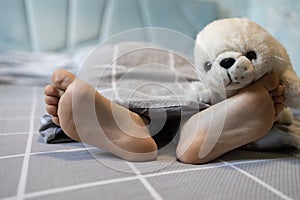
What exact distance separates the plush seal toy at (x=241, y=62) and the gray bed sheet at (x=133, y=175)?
0.45 ft

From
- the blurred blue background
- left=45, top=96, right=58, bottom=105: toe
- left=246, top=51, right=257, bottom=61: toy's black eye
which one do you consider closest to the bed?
left=45, top=96, right=58, bottom=105: toe

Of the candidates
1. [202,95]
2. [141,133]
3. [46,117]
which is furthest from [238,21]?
[46,117]

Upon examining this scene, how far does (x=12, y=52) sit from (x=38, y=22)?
0.24 m

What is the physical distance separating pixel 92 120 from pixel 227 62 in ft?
1.07

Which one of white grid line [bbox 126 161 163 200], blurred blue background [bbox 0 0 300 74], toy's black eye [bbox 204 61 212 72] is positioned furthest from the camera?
blurred blue background [bbox 0 0 300 74]

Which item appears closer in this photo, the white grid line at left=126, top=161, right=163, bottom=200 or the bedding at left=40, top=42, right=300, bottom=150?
the white grid line at left=126, top=161, right=163, bottom=200

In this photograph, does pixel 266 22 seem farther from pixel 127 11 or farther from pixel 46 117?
pixel 46 117

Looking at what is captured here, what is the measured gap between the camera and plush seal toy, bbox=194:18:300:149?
61 cm

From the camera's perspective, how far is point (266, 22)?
163 cm

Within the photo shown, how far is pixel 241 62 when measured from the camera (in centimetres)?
59

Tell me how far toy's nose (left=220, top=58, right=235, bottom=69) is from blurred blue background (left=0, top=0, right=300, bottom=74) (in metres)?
0.98

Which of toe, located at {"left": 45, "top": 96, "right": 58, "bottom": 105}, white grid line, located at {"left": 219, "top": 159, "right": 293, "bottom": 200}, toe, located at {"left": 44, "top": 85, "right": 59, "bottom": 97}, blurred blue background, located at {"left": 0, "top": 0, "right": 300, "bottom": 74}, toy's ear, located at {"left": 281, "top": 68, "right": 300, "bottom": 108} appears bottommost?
white grid line, located at {"left": 219, "top": 159, "right": 293, "bottom": 200}

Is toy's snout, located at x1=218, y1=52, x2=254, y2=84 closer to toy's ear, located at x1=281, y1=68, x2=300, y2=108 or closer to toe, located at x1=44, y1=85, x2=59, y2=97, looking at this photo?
toy's ear, located at x1=281, y1=68, x2=300, y2=108

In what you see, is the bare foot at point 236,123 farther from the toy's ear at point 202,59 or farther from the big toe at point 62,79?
the big toe at point 62,79
